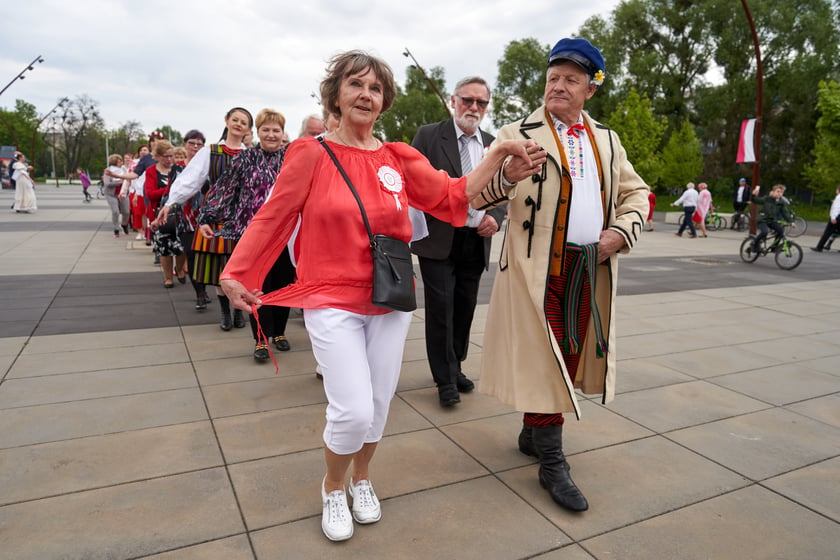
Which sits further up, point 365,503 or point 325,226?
point 325,226

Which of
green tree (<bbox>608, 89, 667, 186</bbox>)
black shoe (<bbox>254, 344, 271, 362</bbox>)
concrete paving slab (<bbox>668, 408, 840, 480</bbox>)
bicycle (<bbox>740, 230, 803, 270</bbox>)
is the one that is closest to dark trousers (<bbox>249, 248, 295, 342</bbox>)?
black shoe (<bbox>254, 344, 271, 362</bbox>)

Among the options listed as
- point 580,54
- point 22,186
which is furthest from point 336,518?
point 22,186

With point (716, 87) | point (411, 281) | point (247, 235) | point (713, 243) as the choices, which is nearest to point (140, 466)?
point (247, 235)

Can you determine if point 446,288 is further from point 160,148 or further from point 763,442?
point 160,148

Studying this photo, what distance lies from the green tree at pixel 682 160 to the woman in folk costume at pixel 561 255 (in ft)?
102

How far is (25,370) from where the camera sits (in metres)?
4.47

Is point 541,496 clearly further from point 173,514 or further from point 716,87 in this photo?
point 716,87

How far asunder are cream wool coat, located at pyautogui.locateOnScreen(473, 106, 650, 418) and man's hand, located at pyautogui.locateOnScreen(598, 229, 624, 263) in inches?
1.1

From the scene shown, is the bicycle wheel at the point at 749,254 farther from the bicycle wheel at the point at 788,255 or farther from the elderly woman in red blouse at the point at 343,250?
the elderly woman in red blouse at the point at 343,250

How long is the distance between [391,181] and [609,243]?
43.5 inches

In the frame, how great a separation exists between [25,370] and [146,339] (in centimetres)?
112

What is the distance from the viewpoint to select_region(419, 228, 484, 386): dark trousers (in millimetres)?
4008

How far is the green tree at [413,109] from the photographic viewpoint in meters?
66.5

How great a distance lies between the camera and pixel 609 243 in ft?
9.32
